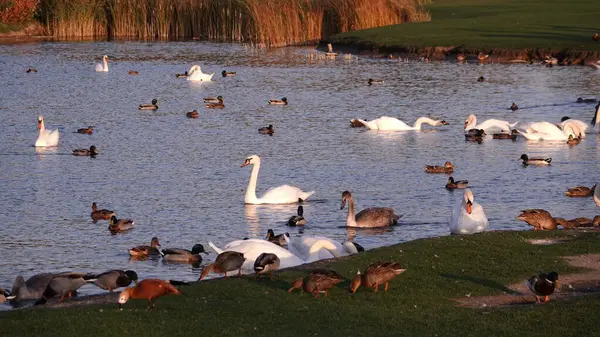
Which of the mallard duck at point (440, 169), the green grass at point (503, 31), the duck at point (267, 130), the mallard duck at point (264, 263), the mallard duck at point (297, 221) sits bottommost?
the mallard duck at point (297, 221)

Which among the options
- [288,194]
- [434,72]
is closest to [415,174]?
[288,194]

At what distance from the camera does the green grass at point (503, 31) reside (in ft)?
152

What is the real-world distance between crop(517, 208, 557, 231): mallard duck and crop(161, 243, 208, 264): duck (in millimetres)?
4430

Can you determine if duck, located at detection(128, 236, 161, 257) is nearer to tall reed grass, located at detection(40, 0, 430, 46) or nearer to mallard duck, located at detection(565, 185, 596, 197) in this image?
mallard duck, located at detection(565, 185, 596, 197)

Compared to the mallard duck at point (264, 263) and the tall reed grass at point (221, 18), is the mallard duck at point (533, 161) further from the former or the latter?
the tall reed grass at point (221, 18)

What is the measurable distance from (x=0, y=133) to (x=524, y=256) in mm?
18301

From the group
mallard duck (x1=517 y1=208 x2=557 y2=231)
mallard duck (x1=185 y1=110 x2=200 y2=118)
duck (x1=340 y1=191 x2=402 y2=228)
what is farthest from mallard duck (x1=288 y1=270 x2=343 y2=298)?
mallard duck (x1=185 y1=110 x2=200 y2=118)

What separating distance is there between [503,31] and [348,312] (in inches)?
1642

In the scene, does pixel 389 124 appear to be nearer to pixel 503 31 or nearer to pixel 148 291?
pixel 148 291

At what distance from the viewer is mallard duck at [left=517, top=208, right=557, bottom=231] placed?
15.5 meters

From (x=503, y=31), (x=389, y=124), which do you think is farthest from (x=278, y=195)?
(x=503, y=31)

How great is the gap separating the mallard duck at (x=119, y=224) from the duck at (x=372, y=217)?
337 centimetres

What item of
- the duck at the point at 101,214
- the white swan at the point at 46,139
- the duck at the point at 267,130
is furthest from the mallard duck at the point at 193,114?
the duck at the point at 101,214

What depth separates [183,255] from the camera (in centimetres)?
1487
